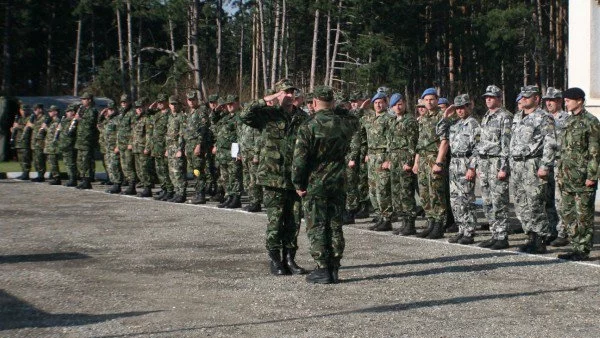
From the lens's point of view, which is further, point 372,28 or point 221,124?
point 372,28

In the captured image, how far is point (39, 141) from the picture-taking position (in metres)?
25.6

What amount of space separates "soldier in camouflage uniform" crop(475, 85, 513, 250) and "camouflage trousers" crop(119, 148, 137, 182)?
9692mm

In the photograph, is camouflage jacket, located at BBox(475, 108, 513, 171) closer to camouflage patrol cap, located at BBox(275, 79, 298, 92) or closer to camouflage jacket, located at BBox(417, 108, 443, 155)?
camouflage jacket, located at BBox(417, 108, 443, 155)

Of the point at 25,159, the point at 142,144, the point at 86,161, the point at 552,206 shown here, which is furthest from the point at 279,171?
the point at 25,159

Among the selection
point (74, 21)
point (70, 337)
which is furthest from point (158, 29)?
point (70, 337)

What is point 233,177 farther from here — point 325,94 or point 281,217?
point 325,94

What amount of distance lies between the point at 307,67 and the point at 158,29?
11.4m

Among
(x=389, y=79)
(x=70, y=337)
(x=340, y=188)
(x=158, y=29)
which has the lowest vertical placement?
(x=70, y=337)

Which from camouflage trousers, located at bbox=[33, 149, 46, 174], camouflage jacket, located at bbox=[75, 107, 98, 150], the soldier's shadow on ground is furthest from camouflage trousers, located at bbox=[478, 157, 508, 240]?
camouflage trousers, located at bbox=[33, 149, 46, 174]

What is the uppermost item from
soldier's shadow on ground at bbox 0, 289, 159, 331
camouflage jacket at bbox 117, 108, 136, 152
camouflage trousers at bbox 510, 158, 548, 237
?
camouflage jacket at bbox 117, 108, 136, 152

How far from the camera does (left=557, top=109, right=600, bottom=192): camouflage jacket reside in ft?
40.0

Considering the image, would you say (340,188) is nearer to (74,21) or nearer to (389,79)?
(389,79)

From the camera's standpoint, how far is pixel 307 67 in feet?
241

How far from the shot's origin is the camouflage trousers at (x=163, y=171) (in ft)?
67.4
